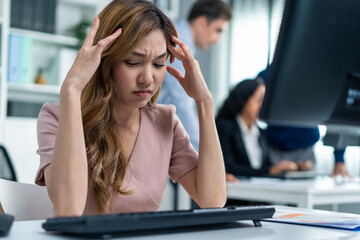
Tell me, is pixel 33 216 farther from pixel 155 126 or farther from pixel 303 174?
pixel 303 174

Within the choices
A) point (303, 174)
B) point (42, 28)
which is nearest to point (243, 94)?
point (303, 174)

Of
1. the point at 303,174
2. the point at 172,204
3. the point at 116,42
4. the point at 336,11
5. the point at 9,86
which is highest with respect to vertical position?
the point at 336,11

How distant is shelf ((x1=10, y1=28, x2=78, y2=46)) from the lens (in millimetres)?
3673

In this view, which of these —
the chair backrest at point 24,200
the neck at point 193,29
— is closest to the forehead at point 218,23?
the neck at point 193,29

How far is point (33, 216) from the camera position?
1.17 meters

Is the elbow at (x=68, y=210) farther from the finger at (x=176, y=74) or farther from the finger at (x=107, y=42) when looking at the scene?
the finger at (x=176, y=74)

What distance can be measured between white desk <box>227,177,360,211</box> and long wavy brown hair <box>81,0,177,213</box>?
1.15 meters

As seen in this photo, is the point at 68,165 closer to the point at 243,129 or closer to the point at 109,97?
the point at 109,97

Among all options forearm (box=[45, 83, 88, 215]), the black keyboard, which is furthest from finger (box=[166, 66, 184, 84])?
the black keyboard

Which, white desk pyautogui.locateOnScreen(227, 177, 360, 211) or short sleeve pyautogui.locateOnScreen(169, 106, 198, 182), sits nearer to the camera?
→ short sleeve pyautogui.locateOnScreen(169, 106, 198, 182)

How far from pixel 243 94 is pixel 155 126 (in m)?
2.01

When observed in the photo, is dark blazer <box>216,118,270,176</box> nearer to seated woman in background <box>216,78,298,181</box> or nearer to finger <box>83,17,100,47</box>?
seated woman in background <box>216,78,298,181</box>

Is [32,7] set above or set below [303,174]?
above

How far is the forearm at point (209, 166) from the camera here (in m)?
1.33
